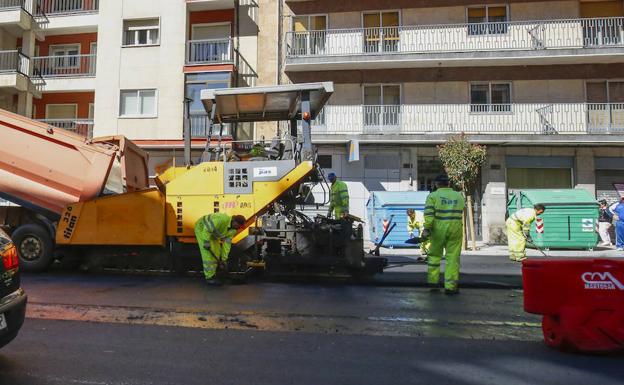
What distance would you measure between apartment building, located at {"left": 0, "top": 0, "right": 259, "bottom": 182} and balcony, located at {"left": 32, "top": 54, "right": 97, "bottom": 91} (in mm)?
42

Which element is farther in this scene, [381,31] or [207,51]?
[207,51]

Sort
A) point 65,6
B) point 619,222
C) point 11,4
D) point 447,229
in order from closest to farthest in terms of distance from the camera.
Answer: point 447,229
point 619,222
point 11,4
point 65,6

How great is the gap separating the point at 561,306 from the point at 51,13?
22.3 m

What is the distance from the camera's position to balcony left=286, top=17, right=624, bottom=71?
51.2 ft

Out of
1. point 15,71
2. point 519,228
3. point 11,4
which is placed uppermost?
point 11,4

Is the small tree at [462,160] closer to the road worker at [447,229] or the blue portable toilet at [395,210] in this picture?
the blue portable toilet at [395,210]

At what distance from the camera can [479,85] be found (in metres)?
16.7

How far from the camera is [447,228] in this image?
605 centimetres

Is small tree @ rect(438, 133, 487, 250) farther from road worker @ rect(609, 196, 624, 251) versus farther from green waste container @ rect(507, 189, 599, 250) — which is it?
road worker @ rect(609, 196, 624, 251)

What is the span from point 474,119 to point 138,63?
13.5 m

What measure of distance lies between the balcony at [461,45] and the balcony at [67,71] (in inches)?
343

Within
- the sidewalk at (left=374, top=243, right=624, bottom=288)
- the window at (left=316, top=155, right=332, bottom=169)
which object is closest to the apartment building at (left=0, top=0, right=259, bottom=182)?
the window at (left=316, top=155, right=332, bottom=169)

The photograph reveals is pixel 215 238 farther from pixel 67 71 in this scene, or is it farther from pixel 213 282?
pixel 67 71

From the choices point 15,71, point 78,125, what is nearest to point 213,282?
point 78,125
